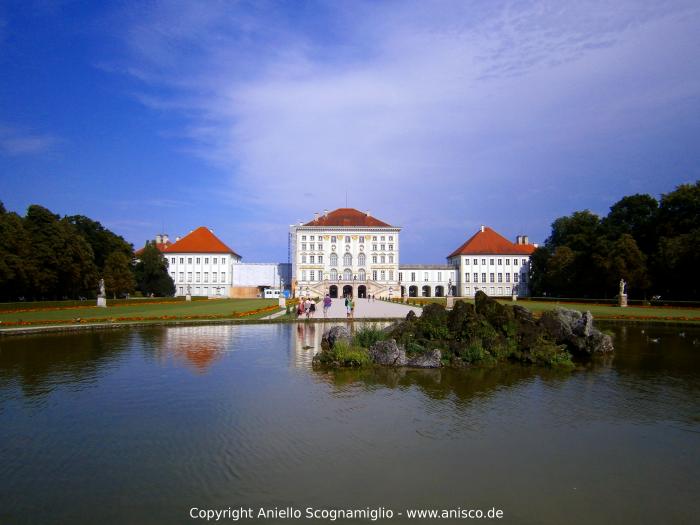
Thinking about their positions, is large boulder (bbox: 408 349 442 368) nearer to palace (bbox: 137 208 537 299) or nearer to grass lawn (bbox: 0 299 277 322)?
grass lawn (bbox: 0 299 277 322)

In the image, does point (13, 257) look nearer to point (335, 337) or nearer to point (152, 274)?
point (152, 274)

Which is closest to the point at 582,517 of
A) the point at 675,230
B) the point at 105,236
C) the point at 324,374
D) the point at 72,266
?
the point at 324,374

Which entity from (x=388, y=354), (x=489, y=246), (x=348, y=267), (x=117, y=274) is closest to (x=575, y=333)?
(x=388, y=354)

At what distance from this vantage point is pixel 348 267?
72812mm

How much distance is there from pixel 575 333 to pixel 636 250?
33.8 m

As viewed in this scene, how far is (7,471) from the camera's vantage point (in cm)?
575

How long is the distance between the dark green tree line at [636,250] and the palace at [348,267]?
65.9 ft

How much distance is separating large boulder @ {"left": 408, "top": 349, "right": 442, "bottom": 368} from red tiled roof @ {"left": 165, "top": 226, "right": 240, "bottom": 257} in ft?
227

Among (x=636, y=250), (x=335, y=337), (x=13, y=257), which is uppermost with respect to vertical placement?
(x=636, y=250)

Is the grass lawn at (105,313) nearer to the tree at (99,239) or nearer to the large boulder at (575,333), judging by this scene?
the large boulder at (575,333)

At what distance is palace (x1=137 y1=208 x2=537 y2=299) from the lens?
237ft

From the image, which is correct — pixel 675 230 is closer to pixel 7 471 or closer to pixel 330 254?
pixel 330 254

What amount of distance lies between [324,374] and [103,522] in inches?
260

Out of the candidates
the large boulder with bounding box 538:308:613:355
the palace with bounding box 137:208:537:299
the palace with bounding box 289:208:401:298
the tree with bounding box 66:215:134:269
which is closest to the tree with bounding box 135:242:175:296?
the tree with bounding box 66:215:134:269
